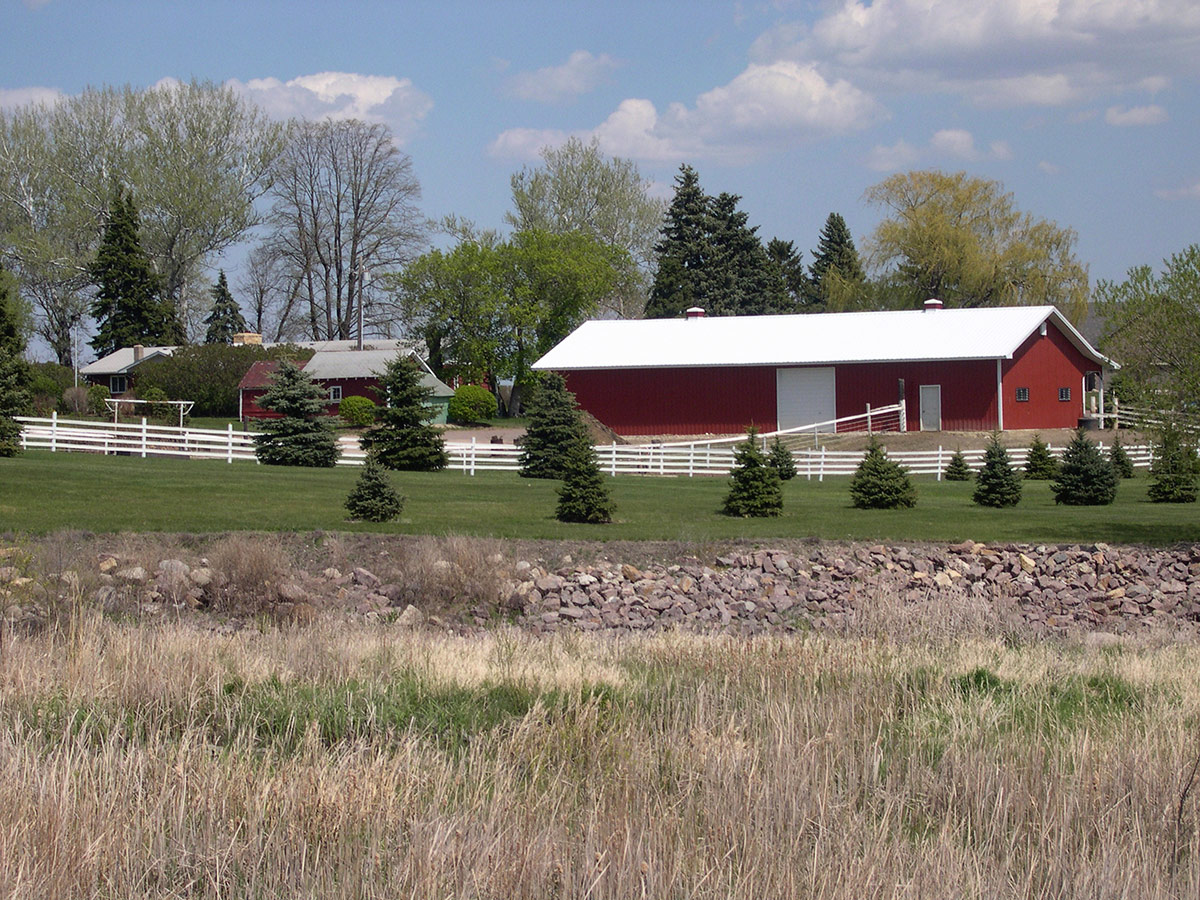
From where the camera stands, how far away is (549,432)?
2927 centimetres

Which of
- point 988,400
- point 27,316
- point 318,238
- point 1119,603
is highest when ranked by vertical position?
point 318,238

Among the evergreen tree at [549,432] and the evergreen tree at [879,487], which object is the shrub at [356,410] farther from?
the evergreen tree at [879,487]

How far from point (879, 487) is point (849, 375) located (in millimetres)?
17879

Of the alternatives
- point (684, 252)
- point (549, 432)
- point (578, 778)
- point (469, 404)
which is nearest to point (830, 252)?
point (684, 252)

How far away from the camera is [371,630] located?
979cm

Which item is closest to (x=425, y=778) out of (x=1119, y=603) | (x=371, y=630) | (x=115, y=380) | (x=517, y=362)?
(x=371, y=630)

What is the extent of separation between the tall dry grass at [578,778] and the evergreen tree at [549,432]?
21330 millimetres

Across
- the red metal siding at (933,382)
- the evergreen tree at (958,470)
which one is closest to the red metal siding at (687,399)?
the red metal siding at (933,382)

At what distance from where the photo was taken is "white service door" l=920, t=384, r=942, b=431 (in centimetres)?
4019

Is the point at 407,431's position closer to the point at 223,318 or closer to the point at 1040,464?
the point at 1040,464

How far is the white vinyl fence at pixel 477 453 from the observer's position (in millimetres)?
29641

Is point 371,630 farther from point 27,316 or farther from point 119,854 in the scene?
point 27,316

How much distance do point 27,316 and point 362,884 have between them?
6453cm

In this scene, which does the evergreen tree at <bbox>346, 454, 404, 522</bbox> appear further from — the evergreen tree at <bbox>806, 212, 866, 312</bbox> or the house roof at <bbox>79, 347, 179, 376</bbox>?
the evergreen tree at <bbox>806, 212, 866, 312</bbox>
